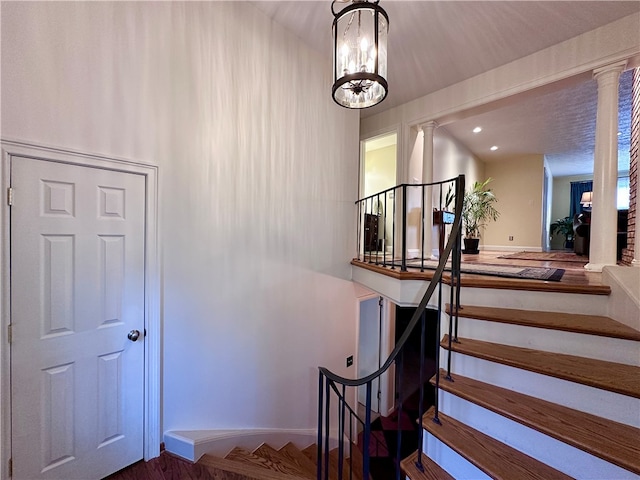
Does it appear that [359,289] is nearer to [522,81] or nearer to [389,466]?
[389,466]

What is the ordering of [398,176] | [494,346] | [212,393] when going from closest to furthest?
1. [494,346]
2. [212,393]
3. [398,176]

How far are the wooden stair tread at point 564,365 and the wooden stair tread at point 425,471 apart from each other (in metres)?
0.64

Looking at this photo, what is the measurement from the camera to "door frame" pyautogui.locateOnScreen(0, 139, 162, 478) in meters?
1.49

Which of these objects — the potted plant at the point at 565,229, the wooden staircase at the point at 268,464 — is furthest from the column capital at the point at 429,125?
the potted plant at the point at 565,229

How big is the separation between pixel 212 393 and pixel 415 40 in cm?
403

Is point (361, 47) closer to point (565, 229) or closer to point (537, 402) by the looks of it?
point (537, 402)

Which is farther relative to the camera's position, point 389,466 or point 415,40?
point 389,466

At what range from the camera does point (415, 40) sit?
3.04 m

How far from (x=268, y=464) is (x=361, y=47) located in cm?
304

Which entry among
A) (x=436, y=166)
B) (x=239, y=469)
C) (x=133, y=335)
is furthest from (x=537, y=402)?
(x=436, y=166)

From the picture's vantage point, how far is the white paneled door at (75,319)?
1.56 metres

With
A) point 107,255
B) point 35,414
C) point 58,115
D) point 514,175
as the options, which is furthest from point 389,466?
point 514,175

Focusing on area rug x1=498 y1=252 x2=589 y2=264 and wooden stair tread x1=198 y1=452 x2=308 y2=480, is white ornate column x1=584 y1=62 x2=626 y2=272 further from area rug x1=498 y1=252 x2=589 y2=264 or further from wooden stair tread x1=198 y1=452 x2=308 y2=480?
wooden stair tread x1=198 y1=452 x2=308 y2=480

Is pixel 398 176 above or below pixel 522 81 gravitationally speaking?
below
